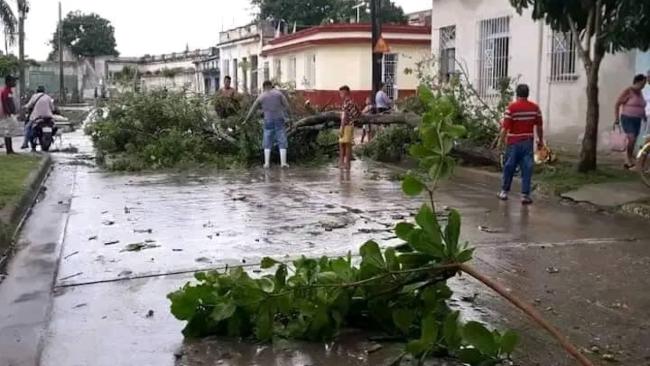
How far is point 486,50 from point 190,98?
24.5 ft

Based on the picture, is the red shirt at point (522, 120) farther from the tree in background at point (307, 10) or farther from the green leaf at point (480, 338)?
the tree in background at point (307, 10)

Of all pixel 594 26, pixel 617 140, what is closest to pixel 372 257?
pixel 594 26

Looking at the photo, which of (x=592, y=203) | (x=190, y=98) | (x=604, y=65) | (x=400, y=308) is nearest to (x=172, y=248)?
(x=400, y=308)

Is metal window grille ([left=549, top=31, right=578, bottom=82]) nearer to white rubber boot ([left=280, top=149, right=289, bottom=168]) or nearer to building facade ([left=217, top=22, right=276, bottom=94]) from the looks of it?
white rubber boot ([left=280, top=149, right=289, bottom=168])

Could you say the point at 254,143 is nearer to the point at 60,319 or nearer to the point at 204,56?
the point at 60,319

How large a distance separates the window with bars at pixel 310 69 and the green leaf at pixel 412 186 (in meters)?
29.8

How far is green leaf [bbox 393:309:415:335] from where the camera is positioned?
4949mm

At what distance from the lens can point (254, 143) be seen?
51.9 ft

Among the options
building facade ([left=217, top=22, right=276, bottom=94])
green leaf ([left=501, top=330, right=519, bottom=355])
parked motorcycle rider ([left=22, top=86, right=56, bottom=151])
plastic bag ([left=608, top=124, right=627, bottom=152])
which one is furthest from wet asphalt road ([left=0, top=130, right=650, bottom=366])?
building facade ([left=217, top=22, right=276, bottom=94])

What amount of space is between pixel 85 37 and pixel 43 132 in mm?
68297

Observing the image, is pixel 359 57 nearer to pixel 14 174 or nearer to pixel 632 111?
pixel 632 111

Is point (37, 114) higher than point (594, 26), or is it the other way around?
point (594, 26)

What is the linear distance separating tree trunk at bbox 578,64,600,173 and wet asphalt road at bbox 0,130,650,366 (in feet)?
5.19

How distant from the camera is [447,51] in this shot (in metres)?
21.8
